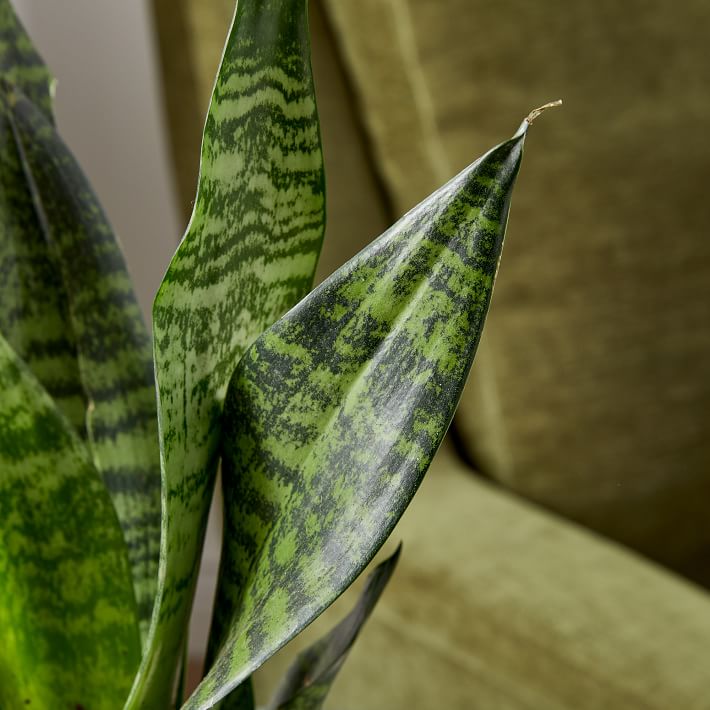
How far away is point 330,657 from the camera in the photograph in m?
0.34

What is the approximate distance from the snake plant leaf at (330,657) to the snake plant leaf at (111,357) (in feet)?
0.19

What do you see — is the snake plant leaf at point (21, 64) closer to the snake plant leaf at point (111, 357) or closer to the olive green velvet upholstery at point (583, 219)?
the snake plant leaf at point (111, 357)

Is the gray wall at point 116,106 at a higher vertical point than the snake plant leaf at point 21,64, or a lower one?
lower

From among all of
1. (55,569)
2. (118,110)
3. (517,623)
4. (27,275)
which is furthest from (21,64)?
(118,110)

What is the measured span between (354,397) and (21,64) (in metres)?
0.21

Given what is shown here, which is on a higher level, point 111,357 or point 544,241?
point 111,357

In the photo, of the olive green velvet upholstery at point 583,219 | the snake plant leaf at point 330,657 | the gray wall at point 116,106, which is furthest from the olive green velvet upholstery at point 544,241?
the gray wall at point 116,106

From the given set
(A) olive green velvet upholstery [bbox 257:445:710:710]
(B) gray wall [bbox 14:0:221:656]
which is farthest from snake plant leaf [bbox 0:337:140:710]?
(B) gray wall [bbox 14:0:221:656]

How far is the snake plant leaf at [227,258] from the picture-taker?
0.26 m

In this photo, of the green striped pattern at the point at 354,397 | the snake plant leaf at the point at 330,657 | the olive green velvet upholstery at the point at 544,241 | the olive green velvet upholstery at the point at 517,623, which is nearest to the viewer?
the green striped pattern at the point at 354,397

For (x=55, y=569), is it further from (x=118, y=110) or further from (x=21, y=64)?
(x=118, y=110)

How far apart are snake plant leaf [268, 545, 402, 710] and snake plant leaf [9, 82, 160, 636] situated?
0.06 meters

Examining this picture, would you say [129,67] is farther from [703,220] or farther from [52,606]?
[52,606]

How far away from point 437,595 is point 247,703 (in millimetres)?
356
